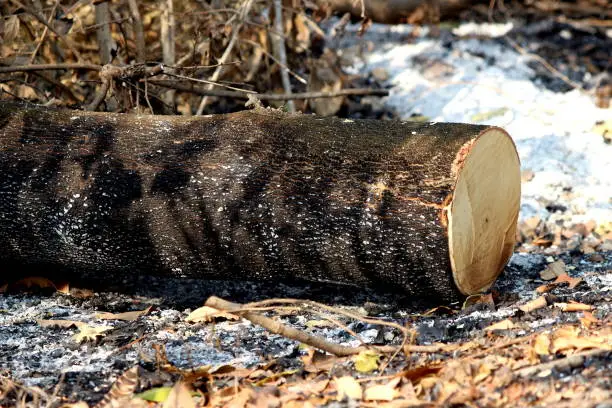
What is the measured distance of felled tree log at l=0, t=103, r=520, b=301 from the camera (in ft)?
10.7

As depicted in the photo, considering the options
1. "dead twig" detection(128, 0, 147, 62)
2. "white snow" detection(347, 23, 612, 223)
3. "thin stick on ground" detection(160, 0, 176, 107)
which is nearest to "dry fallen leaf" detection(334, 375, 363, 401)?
"white snow" detection(347, 23, 612, 223)

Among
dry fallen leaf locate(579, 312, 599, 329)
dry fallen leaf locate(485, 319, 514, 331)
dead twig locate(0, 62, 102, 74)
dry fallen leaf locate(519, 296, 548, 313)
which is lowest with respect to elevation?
dry fallen leaf locate(519, 296, 548, 313)

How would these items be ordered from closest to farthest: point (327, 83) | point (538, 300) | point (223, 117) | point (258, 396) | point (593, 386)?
point (593, 386) < point (258, 396) < point (538, 300) < point (223, 117) < point (327, 83)

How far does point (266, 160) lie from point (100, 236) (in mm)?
780

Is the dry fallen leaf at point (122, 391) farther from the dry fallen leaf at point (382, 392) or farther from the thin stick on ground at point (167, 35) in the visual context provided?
the thin stick on ground at point (167, 35)

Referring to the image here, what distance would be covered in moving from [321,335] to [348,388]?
665 millimetres

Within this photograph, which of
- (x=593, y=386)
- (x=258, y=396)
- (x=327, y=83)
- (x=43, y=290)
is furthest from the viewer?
(x=327, y=83)

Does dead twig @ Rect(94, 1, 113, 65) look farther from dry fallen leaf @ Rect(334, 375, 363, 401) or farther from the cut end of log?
dry fallen leaf @ Rect(334, 375, 363, 401)

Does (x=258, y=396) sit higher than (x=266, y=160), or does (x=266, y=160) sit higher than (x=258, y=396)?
(x=266, y=160)

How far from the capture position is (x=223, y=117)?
3535 millimetres

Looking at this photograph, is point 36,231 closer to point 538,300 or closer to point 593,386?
point 538,300

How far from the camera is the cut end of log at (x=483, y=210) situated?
3266mm

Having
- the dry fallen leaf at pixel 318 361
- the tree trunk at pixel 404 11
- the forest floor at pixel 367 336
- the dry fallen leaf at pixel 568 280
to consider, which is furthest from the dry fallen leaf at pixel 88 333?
the tree trunk at pixel 404 11

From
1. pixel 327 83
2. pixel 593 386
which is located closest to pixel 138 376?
pixel 593 386
